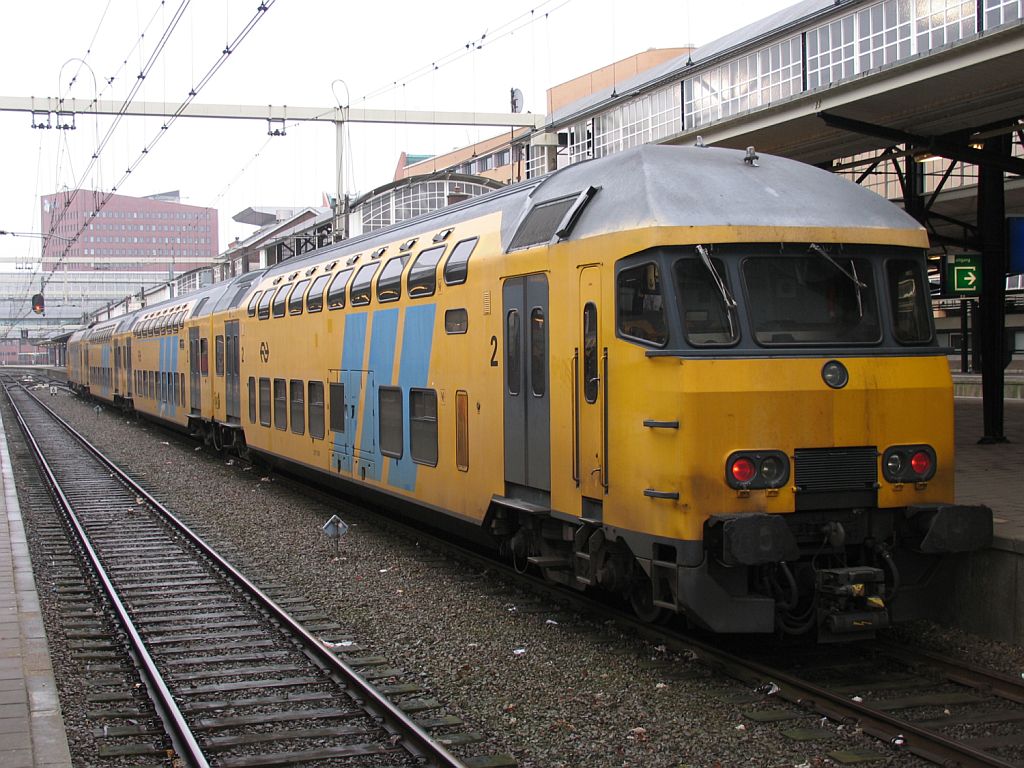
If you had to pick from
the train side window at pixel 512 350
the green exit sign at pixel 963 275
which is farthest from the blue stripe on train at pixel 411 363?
the green exit sign at pixel 963 275

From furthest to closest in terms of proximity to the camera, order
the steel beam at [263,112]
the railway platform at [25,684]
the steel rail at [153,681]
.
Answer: the steel beam at [263,112] < the steel rail at [153,681] < the railway platform at [25,684]

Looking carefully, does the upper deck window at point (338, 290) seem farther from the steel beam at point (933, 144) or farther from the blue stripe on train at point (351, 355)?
the steel beam at point (933, 144)

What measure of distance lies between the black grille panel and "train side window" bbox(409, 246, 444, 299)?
15.4ft

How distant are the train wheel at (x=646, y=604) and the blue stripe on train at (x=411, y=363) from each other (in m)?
3.71

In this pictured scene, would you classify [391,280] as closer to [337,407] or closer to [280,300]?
[337,407]

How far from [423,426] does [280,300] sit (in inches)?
254

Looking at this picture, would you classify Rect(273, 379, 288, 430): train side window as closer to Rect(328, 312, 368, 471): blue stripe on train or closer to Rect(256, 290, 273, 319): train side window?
Rect(256, 290, 273, 319): train side window

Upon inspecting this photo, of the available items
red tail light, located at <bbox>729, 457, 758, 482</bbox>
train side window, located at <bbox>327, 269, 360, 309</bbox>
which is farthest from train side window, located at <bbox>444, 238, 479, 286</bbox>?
red tail light, located at <bbox>729, 457, 758, 482</bbox>

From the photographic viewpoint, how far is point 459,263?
1012cm

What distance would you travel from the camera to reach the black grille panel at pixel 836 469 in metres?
7.09

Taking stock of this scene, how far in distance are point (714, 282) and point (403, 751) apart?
11.6ft

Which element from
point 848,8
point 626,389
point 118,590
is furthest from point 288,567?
point 848,8

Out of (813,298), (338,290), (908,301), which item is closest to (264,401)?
(338,290)

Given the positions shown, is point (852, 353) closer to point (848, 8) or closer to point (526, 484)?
point (526, 484)
